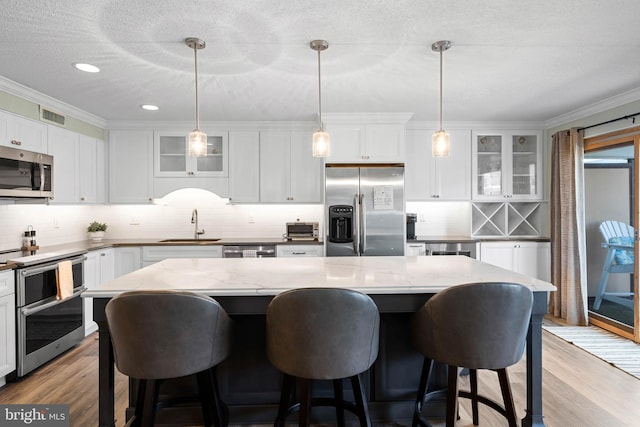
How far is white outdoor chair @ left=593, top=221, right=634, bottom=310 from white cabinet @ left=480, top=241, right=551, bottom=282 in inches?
25.0

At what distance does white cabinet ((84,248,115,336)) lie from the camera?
12.1 ft

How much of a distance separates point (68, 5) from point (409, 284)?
231 centimetres

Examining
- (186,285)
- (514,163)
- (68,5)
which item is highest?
(68,5)

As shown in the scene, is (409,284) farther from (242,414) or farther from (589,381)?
(589,381)

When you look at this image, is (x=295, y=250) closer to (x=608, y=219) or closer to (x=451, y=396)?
(x=451, y=396)

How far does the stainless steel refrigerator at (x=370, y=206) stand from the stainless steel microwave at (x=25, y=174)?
2.72 metres

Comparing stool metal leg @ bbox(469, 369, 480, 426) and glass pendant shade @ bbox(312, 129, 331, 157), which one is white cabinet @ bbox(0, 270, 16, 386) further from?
stool metal leg @ bbox(469, 369, 480, 426)

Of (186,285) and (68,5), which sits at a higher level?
(68,5)

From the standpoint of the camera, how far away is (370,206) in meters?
4.18

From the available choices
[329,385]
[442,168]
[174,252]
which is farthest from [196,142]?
[442,168]

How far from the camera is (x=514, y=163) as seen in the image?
467 cm

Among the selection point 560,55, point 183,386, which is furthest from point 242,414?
point 560,55

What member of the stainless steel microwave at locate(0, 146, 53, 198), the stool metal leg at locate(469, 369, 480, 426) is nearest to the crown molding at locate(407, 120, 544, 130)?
the stool metal leg at locate(469, 369, 480, 426)

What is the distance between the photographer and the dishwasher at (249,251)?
4312 millimetres
